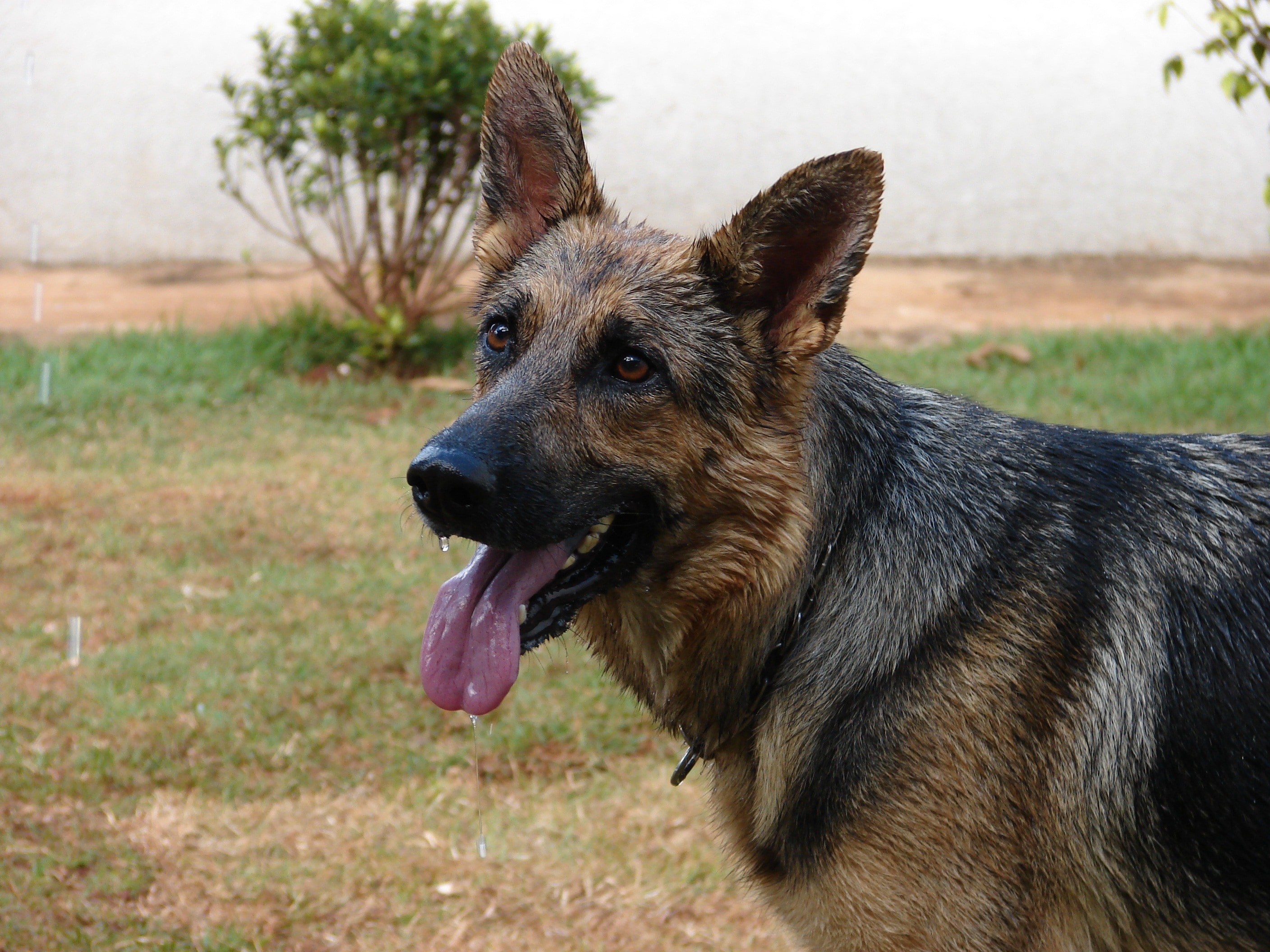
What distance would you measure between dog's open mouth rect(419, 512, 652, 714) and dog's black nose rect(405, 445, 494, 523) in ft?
0.80

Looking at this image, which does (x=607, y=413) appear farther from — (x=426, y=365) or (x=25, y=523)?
(x=426, y=365)

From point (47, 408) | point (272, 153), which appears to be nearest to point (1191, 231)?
point (272, 153)

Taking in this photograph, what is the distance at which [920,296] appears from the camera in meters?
12.3

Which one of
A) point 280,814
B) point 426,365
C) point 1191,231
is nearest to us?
point 280,814

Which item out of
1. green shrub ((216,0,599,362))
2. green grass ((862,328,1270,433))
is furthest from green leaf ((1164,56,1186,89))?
green shrub ((216,0,599,362))

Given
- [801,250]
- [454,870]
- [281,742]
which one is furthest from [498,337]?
[281,742]

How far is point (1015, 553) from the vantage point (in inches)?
106

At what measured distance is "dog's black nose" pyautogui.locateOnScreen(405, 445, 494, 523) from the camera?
254 centimetres

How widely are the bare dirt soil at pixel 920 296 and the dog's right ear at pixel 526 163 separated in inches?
298

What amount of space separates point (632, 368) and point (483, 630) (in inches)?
28.4

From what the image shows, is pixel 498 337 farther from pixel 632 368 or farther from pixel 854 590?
pixel 854 590

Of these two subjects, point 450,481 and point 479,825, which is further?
point 479,825

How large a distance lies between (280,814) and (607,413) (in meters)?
2.52

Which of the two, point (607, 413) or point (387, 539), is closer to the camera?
point (607, 413)
